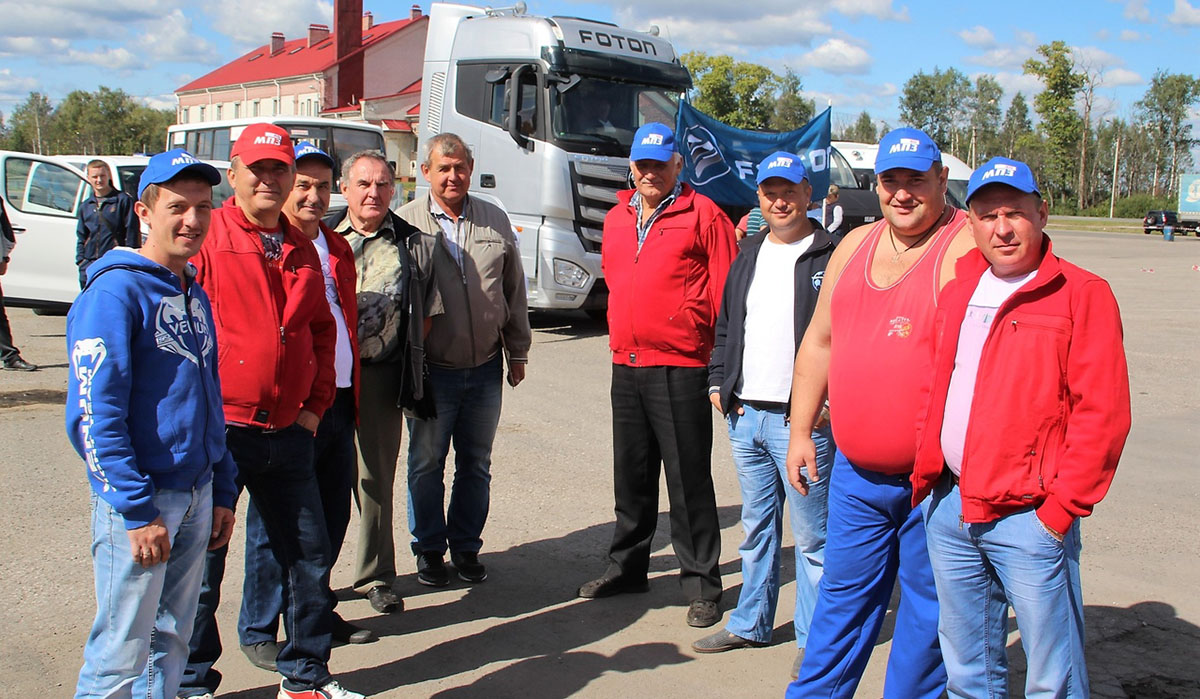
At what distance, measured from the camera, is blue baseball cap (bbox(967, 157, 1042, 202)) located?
9.05ft

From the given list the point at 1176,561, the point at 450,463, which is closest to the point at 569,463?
the point at 450,463

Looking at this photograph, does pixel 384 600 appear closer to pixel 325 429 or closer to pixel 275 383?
pixel 325 429

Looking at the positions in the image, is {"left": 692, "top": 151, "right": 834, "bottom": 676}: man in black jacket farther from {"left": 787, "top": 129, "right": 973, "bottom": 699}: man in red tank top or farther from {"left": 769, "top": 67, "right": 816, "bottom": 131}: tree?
{"left": 769, "top": 67, "right": 816, "bottom": 131}: tree

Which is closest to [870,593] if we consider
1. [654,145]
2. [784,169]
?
[784,169]

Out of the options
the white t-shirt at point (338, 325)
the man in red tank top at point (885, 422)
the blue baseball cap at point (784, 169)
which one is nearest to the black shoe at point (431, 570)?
the white t-shirt at point (338, 325)

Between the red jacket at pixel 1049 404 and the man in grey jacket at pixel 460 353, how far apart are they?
2.73 meters

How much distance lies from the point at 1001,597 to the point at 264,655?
2767 millimetres

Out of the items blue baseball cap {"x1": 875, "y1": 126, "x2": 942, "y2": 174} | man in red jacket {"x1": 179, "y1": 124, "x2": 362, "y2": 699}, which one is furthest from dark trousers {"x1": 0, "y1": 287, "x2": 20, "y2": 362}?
blue baseball cap {"x1": 875, "y1": 126, "x2": 942, "y2": 174}

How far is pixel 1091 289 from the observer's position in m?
2.68

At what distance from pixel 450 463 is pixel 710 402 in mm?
2960

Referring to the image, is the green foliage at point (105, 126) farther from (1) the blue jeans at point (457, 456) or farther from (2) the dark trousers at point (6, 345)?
(1) the blue jeans at point (457, 456)

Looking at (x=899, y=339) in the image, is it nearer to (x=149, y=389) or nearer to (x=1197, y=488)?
(x=149, y=389)

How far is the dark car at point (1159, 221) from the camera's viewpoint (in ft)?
145

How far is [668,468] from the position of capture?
4840mm
